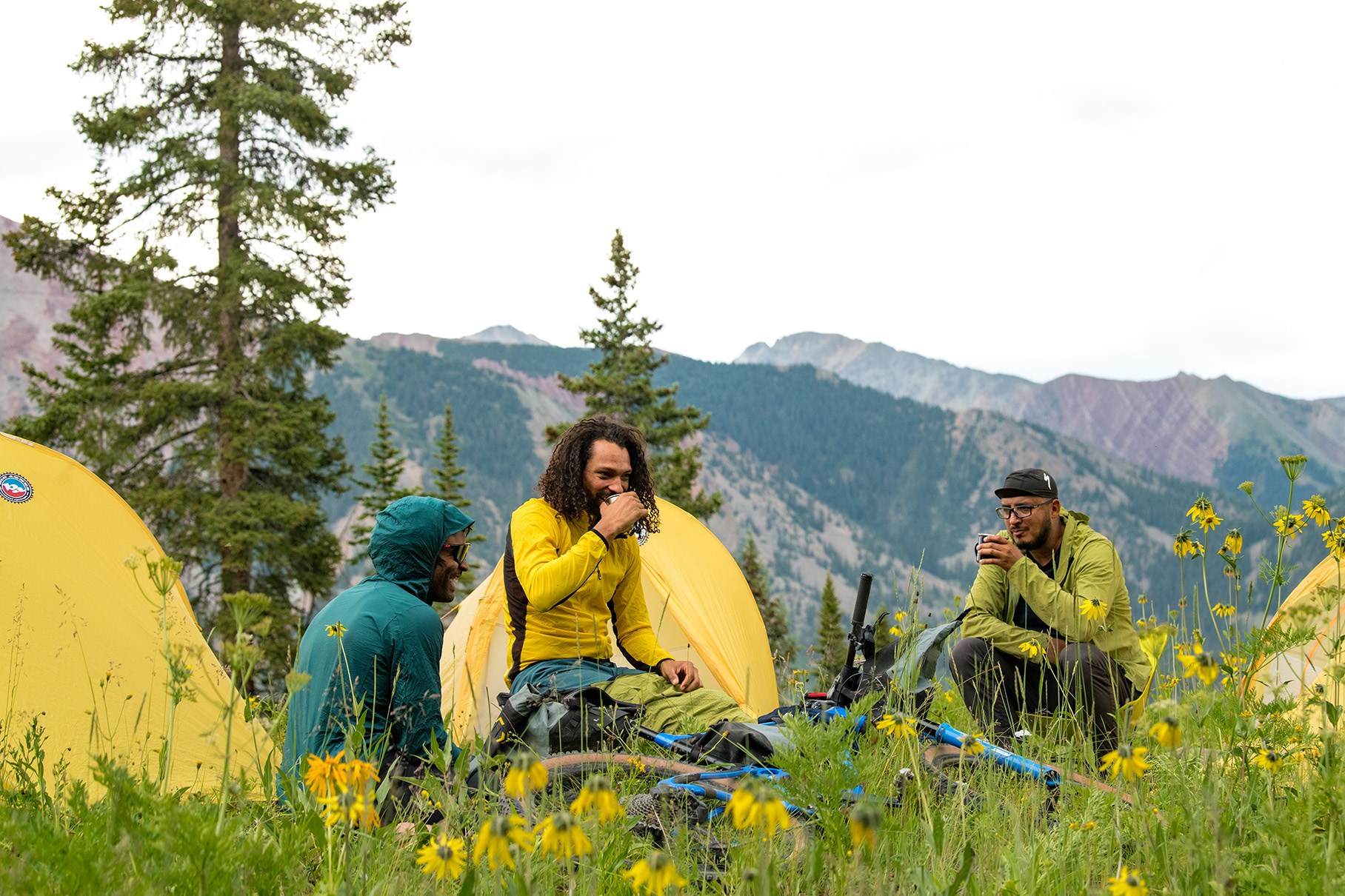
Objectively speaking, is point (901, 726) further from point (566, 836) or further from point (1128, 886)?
point (566, 836)

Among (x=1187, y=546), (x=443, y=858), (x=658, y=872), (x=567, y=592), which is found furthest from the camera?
(x=567, y=592)

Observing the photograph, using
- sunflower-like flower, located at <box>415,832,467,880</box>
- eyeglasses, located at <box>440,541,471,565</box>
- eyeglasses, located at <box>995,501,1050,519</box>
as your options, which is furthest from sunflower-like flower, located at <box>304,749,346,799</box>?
eyeglasses, located at <box>995,501,1050,519</box>

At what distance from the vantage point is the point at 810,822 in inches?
83.0

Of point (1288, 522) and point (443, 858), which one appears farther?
point (1288, 522)

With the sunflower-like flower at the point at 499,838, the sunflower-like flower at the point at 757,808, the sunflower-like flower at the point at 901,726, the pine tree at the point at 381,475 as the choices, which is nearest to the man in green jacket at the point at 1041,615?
the sunflower-like flower at the point at 901,726

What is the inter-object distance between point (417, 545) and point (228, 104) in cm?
1920

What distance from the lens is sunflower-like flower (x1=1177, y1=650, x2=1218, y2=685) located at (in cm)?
171

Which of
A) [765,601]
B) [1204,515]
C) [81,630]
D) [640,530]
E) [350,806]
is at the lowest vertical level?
[765,601]

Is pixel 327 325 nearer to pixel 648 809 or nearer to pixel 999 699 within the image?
pixel 999 699

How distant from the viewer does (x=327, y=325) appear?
814 inches

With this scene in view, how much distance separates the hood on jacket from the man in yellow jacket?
47 cm

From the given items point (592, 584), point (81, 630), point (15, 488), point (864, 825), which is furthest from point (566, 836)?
point (15, 488)

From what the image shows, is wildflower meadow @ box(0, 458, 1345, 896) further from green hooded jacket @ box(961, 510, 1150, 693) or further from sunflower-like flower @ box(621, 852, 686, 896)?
green hooded jacket @ box(961, 510, 1150, 693)

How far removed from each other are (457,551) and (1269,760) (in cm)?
320
